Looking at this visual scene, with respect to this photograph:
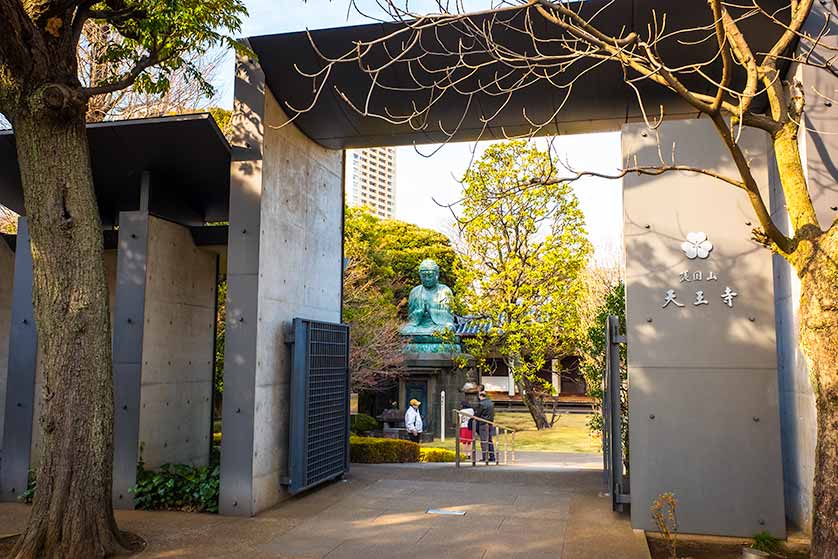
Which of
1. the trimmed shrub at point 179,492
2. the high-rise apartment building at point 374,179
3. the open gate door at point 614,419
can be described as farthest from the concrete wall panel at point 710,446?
the high-rise apartment building at point 374,179

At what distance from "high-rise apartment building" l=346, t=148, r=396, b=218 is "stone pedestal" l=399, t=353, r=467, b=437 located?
4387 centimetres

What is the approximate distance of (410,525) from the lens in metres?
6.13

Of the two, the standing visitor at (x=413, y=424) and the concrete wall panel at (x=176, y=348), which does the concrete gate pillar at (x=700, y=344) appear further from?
the standing visitor at (x=413, y=424)

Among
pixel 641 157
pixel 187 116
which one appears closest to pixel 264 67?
pixel 187 116

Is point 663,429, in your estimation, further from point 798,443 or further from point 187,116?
point 187,116

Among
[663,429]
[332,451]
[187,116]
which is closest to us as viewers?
[663,429]

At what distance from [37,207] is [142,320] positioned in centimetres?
205

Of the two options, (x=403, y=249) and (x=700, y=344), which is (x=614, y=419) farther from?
(x=403, y=249)

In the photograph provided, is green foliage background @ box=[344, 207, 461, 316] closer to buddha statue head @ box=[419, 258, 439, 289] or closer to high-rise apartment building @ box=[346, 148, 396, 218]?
buddha statue head @ box=[419, 258, 439, 289]

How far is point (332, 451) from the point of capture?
25.8ft

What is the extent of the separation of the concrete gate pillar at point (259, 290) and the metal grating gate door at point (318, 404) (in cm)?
19

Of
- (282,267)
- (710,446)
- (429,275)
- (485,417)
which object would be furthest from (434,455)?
(429,275)

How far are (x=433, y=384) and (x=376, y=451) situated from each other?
340 inches

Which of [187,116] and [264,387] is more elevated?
[187,116]
